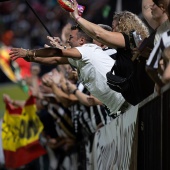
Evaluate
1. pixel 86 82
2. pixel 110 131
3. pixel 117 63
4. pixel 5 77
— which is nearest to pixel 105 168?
pixel 110 131

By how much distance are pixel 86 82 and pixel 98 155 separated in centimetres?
190

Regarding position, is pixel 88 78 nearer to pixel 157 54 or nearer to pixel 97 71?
pixel 97 71

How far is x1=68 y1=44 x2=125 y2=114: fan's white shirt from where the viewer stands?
A: 28.0ft

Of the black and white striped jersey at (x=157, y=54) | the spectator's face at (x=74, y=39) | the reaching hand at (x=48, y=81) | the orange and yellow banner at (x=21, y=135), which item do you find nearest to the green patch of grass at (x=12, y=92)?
the orange and yellow banner at (x=21, y=135)

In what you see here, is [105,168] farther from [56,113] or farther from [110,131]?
[56,113]

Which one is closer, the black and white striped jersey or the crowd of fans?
the black and white striped jersey

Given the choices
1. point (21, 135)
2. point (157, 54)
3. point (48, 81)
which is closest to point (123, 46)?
point (157, 54)

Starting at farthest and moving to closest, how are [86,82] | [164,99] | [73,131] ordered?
[73,131], [86,82], [164,99]

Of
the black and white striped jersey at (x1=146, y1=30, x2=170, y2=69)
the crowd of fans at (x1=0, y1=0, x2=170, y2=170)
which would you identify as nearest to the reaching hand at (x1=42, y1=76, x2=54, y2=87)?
the crowd of fans at (x1=0, y1=0, x2=170, y2=170)

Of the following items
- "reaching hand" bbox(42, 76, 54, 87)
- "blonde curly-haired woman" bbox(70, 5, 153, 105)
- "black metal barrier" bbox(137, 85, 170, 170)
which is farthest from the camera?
"reaching hand" bbox(42, 76, 54, 87)

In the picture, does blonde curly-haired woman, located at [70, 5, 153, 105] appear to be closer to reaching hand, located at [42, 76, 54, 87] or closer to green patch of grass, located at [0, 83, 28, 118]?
reaching hand, located at [42, 76, 54, 87]

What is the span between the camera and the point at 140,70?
7.86 m

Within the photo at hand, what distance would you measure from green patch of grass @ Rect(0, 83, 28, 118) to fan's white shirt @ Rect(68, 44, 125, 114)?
13.2 m

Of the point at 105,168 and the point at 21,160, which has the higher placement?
the point at 105,168
